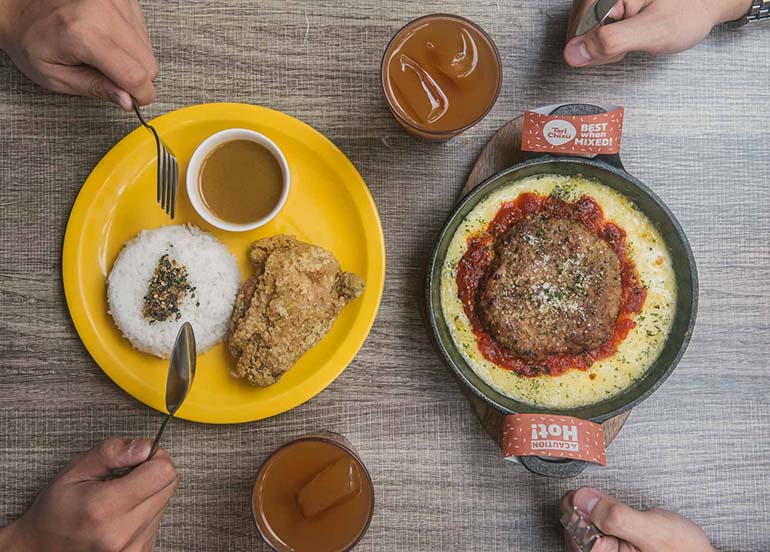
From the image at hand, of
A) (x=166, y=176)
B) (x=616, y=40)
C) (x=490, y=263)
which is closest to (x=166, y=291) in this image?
(x=166, y=176)

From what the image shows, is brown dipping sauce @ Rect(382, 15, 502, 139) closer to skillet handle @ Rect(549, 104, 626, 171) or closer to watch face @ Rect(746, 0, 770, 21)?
skillet handle @ Rect(549, 104, 626, 171)

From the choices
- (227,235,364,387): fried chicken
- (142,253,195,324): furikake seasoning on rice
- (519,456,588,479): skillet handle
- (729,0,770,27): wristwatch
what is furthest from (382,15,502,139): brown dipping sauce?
(519,456,588,479): skillet handle

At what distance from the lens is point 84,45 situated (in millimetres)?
2023

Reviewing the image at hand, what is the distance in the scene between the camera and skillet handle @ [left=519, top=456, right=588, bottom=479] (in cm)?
219

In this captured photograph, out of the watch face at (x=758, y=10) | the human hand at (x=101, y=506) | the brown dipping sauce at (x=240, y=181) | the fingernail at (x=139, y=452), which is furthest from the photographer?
the watch face at (x=758, y=10)

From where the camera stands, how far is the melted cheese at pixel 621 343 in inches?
89.5

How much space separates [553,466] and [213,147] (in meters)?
1.59

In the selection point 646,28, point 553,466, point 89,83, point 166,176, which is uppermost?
point 646,28

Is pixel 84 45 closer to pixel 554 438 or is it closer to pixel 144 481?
pixel 144 481

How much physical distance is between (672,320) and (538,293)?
1.61 feet

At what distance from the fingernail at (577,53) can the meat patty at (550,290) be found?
23.1 inches

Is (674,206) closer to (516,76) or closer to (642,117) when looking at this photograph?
(642,117)

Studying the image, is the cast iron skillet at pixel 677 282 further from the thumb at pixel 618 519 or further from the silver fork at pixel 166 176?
the silver fork at pixel 166 176

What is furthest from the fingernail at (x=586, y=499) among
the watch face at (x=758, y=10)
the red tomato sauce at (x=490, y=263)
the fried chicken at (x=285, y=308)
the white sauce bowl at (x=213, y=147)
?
the watch face at (x=758, y=10)
